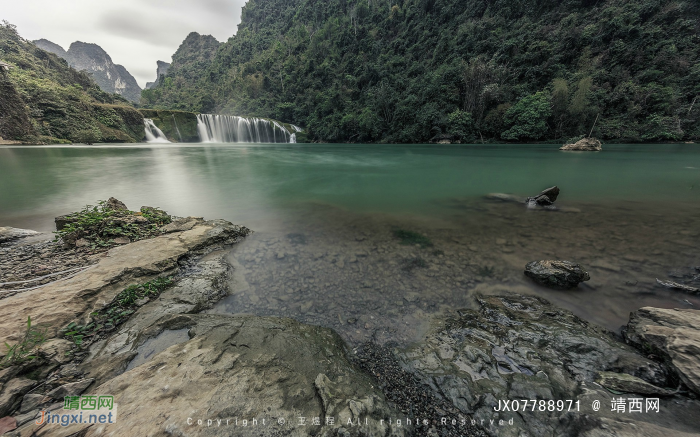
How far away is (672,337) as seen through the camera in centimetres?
212

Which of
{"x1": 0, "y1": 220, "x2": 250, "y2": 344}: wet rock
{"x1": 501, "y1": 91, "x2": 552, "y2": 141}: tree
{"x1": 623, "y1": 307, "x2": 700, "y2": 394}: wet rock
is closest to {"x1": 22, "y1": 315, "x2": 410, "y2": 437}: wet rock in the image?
{"x1": 0, "y1": 220, "x2": 250, "y2": 344}: wet rock

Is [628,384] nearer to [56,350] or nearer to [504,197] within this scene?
[56,350]

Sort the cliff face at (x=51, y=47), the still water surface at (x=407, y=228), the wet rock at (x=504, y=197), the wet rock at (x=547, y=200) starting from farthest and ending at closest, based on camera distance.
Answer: the cliff face at (x=51, y=47) → the wet rock at (x=504, y=197) → the wet rock at (x=547, y=200) → the still water surface at (x=407, y=228)

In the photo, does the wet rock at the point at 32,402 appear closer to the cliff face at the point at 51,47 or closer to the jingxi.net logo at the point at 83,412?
the jingxi.net logo at the point at 83,412

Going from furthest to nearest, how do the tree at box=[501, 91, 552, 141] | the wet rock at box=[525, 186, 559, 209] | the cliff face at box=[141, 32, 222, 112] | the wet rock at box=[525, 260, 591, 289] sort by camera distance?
the cliff face at box=[141, 32, 222, 112] < the tree at box=[501, 91, 552, 141] < the wet rock at box=[525, 186, 559, 209] < the wet rock at box=[525, 260, 591, 289]

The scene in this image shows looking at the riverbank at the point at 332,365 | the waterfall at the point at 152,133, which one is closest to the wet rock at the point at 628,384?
the riverbank at the point at 332,365

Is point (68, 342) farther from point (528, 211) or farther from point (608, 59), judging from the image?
point (608, 59)

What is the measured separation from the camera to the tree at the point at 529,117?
2970 centimetres

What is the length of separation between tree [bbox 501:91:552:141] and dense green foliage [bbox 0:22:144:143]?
5334cm

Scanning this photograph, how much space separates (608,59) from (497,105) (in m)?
15.9

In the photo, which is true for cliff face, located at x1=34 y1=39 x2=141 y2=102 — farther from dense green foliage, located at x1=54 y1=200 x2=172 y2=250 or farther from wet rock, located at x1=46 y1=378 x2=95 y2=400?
wet rock, located at x1=46 y1=378 x2=95 y2=400

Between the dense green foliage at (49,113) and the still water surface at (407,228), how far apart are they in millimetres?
22049

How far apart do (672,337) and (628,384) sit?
763 mm

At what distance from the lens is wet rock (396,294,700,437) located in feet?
5.58
